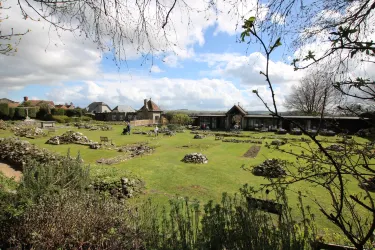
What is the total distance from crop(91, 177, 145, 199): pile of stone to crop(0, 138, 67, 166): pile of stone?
4994mm

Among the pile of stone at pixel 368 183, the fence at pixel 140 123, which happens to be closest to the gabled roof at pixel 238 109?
the fence at pixel 140 123

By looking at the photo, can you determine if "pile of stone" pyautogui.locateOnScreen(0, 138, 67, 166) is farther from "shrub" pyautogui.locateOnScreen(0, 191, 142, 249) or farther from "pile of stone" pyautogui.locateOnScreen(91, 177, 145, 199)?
"shrub" pyautogui.locateOnScreen(0, 191, 142, 249)

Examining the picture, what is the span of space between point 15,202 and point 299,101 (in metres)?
54.2

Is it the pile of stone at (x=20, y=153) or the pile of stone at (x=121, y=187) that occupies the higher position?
the pile of stone at (x=20, y=153)

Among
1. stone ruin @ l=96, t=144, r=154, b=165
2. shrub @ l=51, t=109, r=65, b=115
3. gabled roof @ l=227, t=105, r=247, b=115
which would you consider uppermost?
gabled roof @ l=227, t=105, r=247, b=115

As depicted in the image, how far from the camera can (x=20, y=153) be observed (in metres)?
14.5

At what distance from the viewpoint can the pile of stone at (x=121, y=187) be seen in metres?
9.81

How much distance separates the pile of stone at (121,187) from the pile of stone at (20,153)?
16.4 feet

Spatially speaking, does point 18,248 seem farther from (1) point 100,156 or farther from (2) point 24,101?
(2) point 24,101

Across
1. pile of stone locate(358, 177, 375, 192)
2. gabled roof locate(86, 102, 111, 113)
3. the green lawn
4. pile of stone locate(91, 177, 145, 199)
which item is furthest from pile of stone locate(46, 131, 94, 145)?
gabled roof locate(86, 102, 111, 113)

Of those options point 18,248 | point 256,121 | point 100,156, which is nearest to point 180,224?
point 18,248

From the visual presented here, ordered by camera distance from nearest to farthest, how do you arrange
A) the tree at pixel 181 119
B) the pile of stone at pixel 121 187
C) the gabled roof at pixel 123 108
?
the pile of stone at pixel 121 187 < the tree at pixel 181 119 < the gabled roof at pixel 123 108

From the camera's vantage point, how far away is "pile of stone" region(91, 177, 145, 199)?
32.2ft

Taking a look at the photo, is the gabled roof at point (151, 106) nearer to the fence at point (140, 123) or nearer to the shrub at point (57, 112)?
the fence at point (140, 123)
